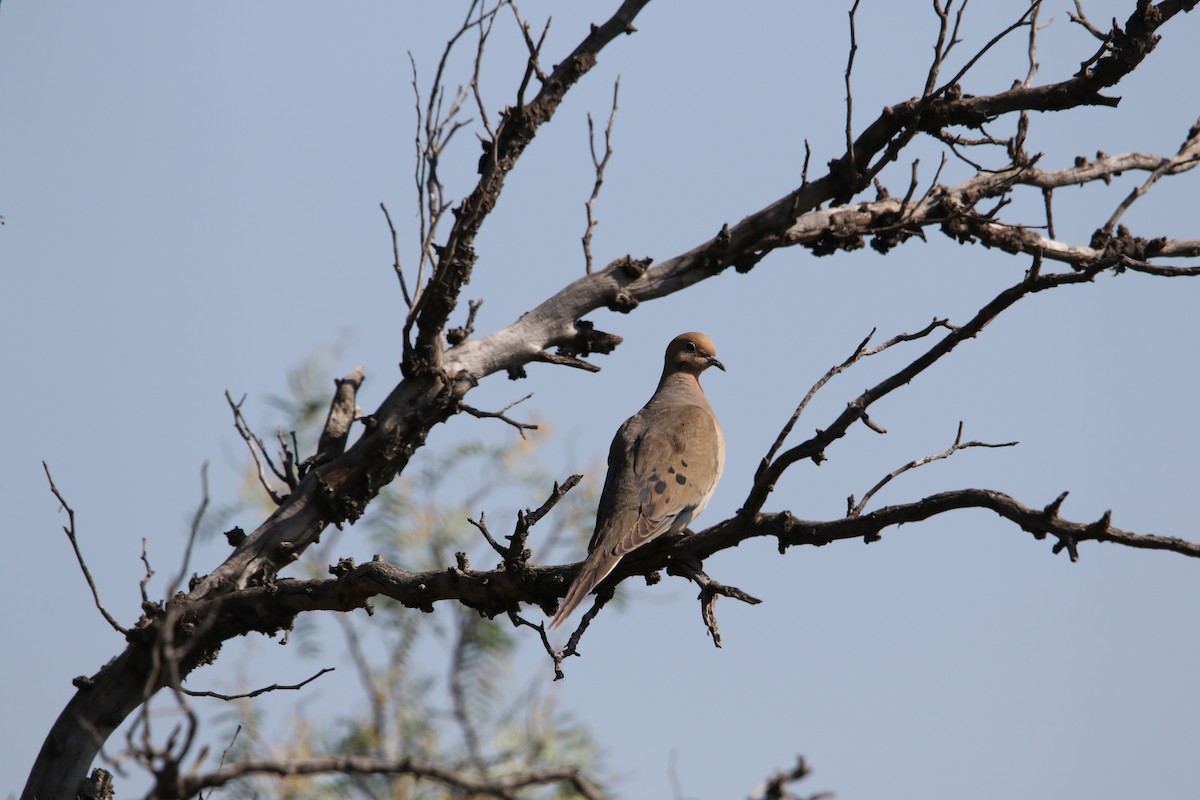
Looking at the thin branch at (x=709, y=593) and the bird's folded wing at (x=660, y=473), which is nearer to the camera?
the thin branch at (x=709, y=593)

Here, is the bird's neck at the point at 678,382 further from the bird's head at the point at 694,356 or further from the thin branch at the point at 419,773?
the thin branch at the point at 419,773

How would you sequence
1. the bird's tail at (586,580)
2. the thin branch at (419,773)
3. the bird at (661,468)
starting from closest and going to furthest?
1. the thin branch at (419,773)
2. the bird's tail at (586,580)
3. the bird at (661,468)

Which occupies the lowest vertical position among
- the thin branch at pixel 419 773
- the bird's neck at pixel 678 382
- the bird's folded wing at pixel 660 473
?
the thin branch at pixel 419 773

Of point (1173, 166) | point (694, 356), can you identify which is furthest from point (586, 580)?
point (1173, 166)

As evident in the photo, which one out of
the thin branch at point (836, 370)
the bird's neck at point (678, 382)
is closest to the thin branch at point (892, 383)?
the thin branch at point (836, 370)

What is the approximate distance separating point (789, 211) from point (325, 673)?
120 inches

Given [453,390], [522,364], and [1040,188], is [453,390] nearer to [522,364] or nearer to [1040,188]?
[522,364]

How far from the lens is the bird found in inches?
205

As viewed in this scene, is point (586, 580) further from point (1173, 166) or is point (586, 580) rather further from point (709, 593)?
point (1173, 166)

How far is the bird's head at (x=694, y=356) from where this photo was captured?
7.61m

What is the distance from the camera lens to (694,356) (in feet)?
25.0

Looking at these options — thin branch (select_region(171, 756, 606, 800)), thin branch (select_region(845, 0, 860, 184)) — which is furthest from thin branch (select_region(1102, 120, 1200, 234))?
thin branch (select_region(171, 756, 606, 800))

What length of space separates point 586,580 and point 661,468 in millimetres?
1392

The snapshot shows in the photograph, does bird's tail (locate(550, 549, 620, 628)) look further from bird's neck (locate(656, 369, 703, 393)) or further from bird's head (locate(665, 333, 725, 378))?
bird's head (locate(665, 333, 725, 378))
